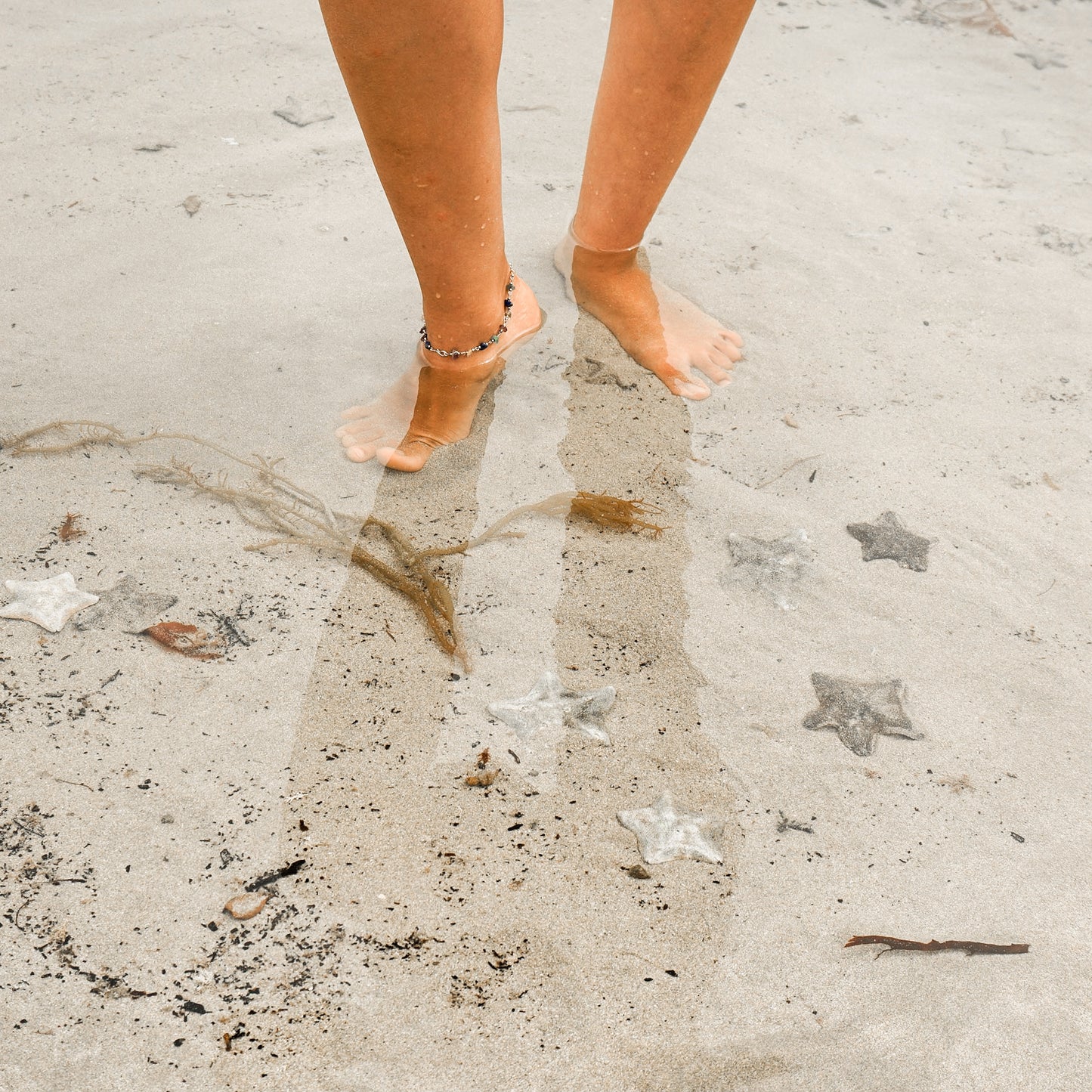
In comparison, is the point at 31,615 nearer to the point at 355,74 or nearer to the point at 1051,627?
the point at 355,74

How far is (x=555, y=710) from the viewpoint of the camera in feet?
4.84

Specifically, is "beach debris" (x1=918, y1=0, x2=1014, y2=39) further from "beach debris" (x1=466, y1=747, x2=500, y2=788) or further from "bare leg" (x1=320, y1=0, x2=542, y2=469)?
"beach debris" (x1=466, y1=747, x2=500, y2=788)

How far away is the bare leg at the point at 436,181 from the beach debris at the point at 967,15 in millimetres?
3222

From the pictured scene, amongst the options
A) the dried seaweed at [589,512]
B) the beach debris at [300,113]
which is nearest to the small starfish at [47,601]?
the dried seaweed at [589,512]

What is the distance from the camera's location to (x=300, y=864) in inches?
49.8

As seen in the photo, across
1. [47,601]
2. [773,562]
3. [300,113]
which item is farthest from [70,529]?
[300,113]

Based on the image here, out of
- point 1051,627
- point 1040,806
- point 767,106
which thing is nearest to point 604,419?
point 1051,627

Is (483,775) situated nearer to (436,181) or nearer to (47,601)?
(47,601)

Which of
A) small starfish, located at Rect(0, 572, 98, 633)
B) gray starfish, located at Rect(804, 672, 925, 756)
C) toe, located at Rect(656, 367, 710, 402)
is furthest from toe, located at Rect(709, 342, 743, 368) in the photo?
small starfish, located at Rect(0, 572, 98, 633)

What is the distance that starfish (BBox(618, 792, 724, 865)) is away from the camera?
4.32ft

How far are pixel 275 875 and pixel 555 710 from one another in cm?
48

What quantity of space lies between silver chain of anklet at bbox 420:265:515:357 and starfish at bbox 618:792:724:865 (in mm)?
1108

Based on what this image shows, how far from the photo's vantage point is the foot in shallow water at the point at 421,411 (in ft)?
6.34

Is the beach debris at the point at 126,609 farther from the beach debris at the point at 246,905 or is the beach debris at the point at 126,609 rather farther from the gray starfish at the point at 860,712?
the gray starfish at the point at 860,712
